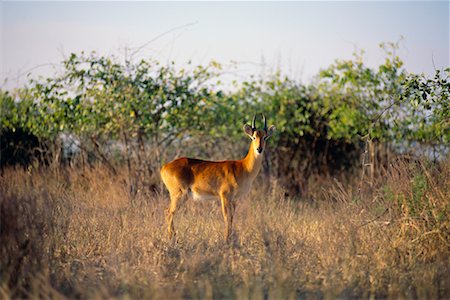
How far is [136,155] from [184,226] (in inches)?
187

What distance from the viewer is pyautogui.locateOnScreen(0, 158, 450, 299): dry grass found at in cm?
652

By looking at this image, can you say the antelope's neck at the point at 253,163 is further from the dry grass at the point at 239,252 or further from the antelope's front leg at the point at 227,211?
the dry grass at the point at 239,252

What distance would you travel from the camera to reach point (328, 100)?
15422 mm

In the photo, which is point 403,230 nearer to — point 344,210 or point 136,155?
point 344,210

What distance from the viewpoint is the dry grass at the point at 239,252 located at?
652cm

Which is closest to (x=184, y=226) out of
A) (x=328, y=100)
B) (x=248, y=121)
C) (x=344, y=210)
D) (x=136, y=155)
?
(x=344, y=210)

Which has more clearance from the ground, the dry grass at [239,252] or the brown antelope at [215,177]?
the brown antelope at [215,177]

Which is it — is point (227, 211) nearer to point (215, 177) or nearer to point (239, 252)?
point (215, 177)

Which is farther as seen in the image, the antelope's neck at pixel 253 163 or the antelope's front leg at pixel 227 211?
the antelope's neck at pixel 253 163

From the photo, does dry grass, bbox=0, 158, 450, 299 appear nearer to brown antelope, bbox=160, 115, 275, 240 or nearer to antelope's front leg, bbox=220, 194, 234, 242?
antelope's front leg, bbox=220, 194, 234, 242

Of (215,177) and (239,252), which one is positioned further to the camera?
(215,177)

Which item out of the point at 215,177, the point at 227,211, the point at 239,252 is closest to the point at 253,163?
the point at 215,177

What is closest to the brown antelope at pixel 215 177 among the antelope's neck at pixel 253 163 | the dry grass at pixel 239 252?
the antelope's neck at pixel 253 163

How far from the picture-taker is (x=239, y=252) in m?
7.76
